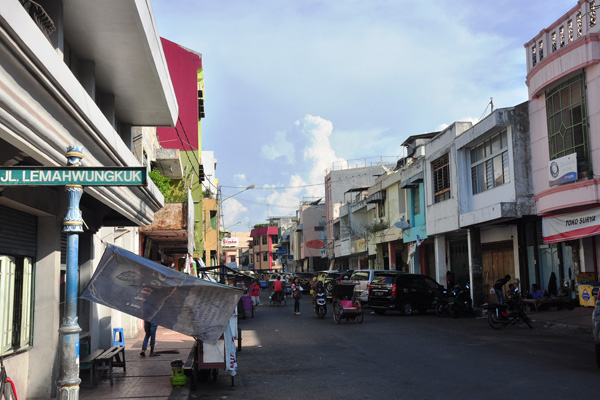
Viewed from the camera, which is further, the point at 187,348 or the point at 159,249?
the point at 159,249

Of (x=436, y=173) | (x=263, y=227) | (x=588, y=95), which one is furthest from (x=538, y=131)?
(x=263, y=227)

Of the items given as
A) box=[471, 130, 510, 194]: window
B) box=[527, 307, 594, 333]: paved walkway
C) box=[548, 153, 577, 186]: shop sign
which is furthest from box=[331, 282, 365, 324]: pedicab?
box=[471, 130, 510, 194]: window

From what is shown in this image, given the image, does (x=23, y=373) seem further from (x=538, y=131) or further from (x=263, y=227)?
(x=263, y=227)

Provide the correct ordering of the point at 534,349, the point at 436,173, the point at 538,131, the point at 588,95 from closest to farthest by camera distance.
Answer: the point at 534,349
the point at 588,95
the point at 538,131
the point at 436,173

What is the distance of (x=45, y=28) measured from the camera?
8.34 metres

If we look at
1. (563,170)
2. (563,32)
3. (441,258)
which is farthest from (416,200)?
(563,32)

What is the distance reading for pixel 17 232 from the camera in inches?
349

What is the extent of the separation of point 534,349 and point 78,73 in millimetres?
11222

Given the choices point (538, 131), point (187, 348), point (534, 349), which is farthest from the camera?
point (538, 131)

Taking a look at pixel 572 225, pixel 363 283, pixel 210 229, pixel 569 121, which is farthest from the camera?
pixel 210 229

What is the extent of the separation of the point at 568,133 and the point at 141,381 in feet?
52.1

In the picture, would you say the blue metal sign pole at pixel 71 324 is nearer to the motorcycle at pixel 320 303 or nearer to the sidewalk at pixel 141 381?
the sidewalk at pixel 141 381

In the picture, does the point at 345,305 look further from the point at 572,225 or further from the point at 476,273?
the point at 476,273

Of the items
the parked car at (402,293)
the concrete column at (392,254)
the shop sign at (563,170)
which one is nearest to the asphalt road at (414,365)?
the shop sign at (563,170)
